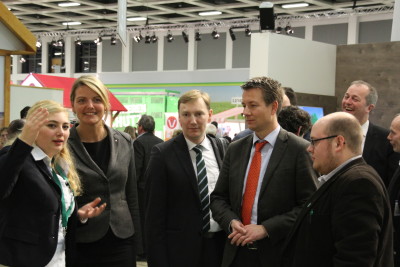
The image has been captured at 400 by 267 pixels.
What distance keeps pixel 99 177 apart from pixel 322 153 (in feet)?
4.12

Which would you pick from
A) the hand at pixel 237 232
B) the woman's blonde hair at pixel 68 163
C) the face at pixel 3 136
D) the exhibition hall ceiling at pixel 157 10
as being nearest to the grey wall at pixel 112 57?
the exhibition hall ceiling at pixel 157 10

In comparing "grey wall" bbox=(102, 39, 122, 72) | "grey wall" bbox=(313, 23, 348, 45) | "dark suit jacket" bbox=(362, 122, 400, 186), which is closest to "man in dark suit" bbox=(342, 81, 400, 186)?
"dark suit jacket" bbox=(362, 122, 400, 186)

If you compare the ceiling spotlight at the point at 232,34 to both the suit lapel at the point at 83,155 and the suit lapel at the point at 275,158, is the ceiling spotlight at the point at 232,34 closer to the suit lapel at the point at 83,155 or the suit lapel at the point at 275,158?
the suit lapel at the point at 83,155

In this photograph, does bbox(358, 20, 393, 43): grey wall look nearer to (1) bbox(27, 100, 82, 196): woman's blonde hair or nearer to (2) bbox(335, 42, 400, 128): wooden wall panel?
(2) bbox(335, 42, 400, 128): wooden wall panel

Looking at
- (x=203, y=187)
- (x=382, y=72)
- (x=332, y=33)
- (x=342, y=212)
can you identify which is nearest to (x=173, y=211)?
(x=203, y=187)

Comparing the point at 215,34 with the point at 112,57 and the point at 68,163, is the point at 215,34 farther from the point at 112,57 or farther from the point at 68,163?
the point at 68,163

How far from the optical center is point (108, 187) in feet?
10.0

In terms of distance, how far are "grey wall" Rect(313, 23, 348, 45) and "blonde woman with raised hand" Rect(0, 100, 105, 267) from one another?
17.5 metres

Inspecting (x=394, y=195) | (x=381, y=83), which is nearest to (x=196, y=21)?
(x=381, y=83)

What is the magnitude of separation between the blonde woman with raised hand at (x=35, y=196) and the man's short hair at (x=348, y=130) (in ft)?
4.10

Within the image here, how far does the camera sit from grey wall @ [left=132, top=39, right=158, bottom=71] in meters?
23.2

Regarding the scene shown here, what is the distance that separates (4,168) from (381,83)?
6.83m

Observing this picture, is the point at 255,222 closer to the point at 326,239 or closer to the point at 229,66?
the point at 326,239

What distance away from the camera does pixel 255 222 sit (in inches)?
110
